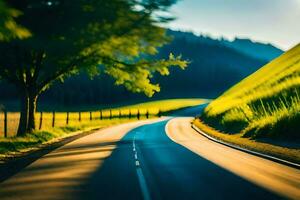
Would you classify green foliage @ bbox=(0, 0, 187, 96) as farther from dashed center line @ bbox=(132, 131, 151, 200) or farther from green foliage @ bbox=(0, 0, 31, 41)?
green foliage @ bbox=(0, 0, 31, 41)

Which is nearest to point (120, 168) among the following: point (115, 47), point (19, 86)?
point (115, 47)

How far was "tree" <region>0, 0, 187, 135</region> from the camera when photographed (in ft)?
61.4

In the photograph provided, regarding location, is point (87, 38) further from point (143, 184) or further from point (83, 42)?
point (143, 184)

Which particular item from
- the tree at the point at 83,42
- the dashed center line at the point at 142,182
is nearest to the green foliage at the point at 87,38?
the tree at the point at 83,42

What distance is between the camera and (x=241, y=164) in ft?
56.1

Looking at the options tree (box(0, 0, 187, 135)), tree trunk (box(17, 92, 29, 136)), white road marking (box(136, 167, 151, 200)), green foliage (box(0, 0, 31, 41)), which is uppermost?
tree (box(0, 0, 187, 135))

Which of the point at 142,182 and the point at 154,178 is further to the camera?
the point at 154,178

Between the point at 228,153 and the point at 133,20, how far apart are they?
21.9 ft

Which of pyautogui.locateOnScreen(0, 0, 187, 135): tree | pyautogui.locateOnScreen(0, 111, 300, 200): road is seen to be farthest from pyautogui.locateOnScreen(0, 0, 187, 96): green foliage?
pyautogui.locateOnScreen(0, 111, 300, 200): road

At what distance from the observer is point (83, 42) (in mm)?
19453

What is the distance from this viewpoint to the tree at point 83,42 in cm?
1872

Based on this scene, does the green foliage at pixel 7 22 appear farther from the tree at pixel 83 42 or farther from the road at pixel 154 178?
the tree at pixel 83 42

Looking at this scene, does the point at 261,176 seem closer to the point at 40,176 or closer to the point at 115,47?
the point at 40,176

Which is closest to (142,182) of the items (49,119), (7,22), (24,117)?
(7,22)
